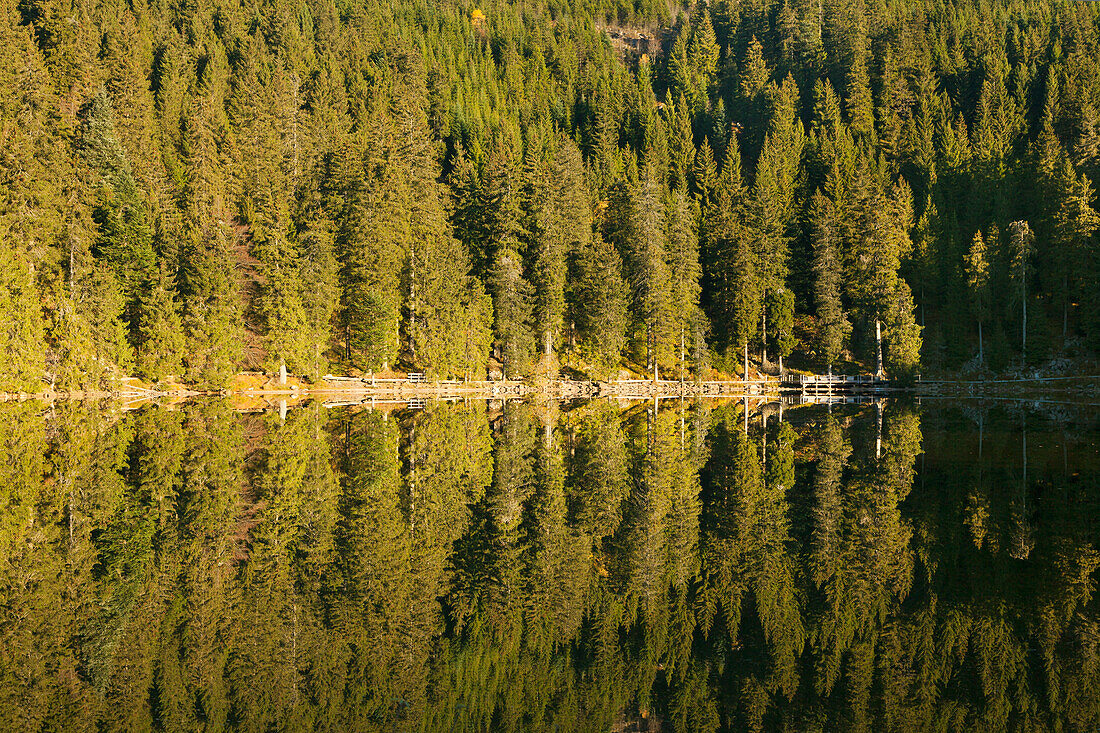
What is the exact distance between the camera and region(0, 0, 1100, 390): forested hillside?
6038 centimetres

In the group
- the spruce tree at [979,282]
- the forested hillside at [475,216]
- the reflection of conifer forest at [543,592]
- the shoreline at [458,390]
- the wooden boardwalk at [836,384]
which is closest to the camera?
the reflection of conifer forest at [543,592]

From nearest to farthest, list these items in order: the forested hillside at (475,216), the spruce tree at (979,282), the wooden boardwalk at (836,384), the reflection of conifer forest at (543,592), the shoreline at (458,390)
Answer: the reflection of conifer forest at (543,592), the shoreline at (458,390), the forested hillside at (475,216), the wooden boardwalk at (836,384), the spruce tree at (979,282)

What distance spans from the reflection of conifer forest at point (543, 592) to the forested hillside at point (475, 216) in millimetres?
31821

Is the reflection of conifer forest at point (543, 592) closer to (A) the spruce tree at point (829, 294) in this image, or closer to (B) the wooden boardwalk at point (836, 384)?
(B) the wooden boardwalk at point (836, 384)

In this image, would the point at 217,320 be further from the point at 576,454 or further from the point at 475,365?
the point at 576,454

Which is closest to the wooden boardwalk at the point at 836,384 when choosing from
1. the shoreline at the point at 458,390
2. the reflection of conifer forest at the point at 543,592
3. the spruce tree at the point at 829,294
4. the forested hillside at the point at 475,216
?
the spruce tree at the point at 829,294

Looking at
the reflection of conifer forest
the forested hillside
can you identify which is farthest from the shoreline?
the reflection of conifer forest

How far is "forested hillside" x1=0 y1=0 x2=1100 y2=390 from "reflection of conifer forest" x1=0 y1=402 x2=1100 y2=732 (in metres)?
31.8

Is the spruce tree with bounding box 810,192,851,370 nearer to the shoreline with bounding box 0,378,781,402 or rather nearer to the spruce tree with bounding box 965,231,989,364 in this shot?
the shoreline with bounding box 0,378,781,402

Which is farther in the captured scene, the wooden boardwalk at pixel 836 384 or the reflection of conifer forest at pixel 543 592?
the wooden boardwalk at pixel 836 384

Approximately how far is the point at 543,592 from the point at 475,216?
65255mm

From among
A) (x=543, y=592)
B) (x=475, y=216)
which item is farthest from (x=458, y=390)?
(x=543, y=592)

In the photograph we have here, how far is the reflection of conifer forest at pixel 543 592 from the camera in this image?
11.6 m

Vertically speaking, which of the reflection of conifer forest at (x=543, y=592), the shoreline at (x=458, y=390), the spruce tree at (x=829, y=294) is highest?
the spruce tree at (x=829, y=294)
